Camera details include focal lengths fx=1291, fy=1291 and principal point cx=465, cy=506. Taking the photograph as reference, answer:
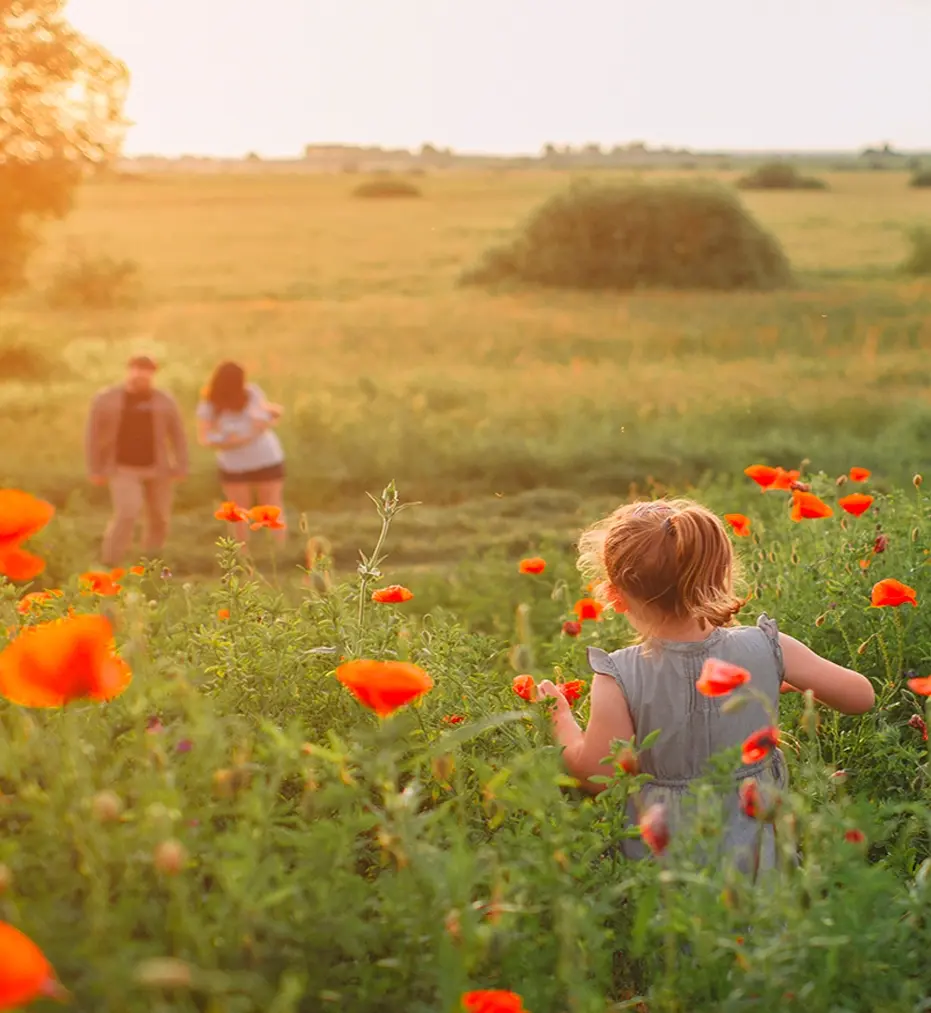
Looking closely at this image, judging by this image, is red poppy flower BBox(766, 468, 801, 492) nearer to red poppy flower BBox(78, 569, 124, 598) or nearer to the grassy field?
red poppy flower BBox(78, 569, 124, 598)

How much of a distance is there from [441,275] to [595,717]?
78.4 feet

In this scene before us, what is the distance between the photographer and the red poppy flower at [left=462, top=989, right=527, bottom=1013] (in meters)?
1.70

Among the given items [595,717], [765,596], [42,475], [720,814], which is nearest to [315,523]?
[42,475]

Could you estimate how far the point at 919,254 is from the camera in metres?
27.5

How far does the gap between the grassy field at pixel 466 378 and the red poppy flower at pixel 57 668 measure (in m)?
5.41

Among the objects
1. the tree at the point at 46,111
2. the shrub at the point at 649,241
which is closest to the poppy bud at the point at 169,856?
the tree at the point at 46,111

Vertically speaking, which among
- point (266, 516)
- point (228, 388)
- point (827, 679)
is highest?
point (266, 516)

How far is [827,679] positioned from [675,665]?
0.38 metres

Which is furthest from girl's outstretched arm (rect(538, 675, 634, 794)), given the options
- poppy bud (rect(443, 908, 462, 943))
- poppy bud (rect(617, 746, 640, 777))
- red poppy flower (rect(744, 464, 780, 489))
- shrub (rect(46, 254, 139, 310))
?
shrub (rect(46, 254, 139, 310))

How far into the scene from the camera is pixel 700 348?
16156 mm

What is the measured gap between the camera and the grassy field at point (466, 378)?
10.2 metres

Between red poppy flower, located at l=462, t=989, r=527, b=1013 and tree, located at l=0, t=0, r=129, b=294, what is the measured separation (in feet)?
45.6

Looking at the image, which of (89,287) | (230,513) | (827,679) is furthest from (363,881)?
(89,287)

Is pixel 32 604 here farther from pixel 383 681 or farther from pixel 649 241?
pixel 649 241
